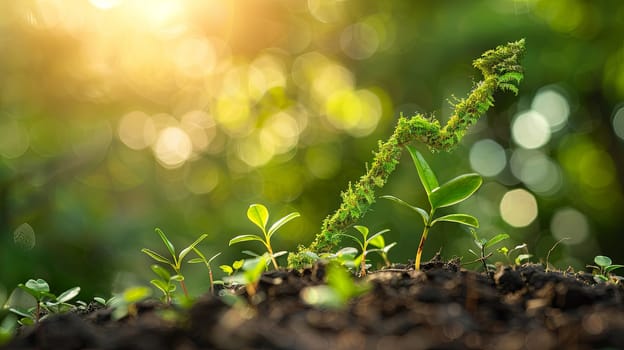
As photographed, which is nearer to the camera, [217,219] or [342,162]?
[217,219]

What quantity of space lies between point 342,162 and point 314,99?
2.82 feet

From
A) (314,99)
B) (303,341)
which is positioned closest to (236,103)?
(314,99)

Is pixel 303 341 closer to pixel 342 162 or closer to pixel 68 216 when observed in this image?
pixel 68 216

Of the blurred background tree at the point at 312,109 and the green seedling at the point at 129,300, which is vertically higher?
the blurred background tree at the point at 312,109

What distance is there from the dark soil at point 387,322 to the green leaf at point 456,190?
200 millimetres

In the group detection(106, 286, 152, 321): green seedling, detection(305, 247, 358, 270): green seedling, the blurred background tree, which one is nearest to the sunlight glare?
the blurred background tree

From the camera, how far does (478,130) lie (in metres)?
7.04

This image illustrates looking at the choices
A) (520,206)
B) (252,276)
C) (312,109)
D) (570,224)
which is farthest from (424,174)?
(570,224)

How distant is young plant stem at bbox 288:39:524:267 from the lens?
1180 millimetres

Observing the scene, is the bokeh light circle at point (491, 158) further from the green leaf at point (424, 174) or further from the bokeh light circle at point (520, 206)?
the green leaf at point (424, 174)

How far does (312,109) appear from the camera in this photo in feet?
23.5

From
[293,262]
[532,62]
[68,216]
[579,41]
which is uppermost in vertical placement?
[579,41]

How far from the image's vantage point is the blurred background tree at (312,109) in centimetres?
547

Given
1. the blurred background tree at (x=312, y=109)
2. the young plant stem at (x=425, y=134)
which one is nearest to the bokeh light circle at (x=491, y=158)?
the blurred background tree at (x=312, y=109)
